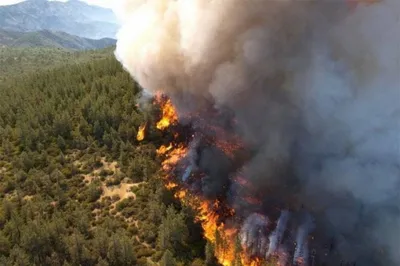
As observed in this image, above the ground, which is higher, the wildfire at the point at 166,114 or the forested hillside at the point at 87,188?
the wildfire at the point at 166,114

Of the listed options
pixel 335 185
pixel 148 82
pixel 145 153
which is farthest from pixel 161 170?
pixel 335 185

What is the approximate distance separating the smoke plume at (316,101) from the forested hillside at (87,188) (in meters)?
10.6

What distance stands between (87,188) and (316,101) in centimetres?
3975

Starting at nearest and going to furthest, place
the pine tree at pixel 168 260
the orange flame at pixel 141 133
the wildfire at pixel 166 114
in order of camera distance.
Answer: the pine tree at pixel 168 260 → the orange flame at pixel 141 133 → the wildfire at pixel 166 114

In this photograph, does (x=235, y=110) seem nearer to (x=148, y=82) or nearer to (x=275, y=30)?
(x=275, y=30)

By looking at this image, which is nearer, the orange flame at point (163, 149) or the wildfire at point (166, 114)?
the orange flame at point (163, 149)

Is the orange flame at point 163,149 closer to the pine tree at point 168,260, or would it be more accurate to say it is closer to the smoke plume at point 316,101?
the smoke plume at point 316,101

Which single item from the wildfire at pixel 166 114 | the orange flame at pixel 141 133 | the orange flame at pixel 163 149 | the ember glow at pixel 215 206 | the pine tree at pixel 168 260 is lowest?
the pine tree at pixel 168 260

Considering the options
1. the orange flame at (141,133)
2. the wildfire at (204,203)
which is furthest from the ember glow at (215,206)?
the orange flame at (141,133)

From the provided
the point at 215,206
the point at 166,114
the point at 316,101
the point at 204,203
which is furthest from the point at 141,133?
the point at 316,101

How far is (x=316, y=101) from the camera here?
165ft

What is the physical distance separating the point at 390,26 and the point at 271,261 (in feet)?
101

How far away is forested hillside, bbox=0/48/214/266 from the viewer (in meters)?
52.0

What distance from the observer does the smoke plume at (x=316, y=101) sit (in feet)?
Answer: 157
